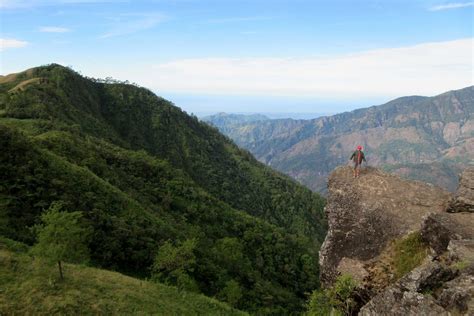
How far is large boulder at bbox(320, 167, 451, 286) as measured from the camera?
95.5 feet

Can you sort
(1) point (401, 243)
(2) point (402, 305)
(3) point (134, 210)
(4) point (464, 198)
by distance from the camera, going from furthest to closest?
1. (3) point (134, 210)
2. (4) point (464, 198)
3. (1) point (401, 243)
4. (2) point (402, 305)

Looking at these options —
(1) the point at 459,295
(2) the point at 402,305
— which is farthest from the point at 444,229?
(2) the point at 402,305

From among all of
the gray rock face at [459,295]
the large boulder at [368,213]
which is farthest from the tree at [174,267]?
the gray rock face at [459,295]

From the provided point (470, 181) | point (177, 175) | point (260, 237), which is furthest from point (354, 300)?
point (177, 175)

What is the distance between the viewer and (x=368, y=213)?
30.8m

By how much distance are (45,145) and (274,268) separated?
6242 centimetres

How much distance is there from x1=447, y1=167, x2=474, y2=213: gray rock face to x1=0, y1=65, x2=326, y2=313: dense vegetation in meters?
33.8

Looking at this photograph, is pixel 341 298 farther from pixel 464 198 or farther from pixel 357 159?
pixel 357 159

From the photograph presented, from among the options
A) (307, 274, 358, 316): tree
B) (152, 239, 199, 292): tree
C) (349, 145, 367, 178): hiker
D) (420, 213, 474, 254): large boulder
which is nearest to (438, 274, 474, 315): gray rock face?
(420, 213, 474, 254): large boulder

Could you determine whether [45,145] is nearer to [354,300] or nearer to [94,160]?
[94,160]

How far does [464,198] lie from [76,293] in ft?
105

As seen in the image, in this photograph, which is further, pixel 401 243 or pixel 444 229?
pixel 401 243

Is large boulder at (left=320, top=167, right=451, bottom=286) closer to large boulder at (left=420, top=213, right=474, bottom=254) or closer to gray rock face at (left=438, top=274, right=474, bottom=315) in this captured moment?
large boulder at (left=420, top=213, right=474, bottom=254)

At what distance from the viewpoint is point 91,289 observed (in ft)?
111
